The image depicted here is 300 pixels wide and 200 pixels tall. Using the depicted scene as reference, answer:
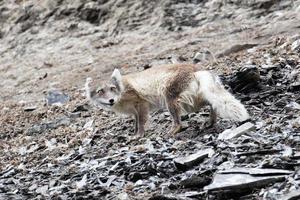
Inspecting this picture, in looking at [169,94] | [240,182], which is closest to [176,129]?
[169,94]

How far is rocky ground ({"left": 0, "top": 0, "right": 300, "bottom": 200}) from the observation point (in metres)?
6.95

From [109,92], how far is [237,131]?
116 inches

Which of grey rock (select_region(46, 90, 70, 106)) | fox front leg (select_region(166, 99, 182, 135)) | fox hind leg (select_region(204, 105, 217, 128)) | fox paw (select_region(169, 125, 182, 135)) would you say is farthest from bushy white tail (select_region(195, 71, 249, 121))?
grey rock (select_region(46, 90, 70, 106))

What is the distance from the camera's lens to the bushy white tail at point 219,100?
8.47m

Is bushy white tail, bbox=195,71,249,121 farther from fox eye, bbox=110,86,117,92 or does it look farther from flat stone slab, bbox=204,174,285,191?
flat stone slab, bbox=204,174,285,191

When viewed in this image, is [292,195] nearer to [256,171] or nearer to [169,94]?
[256,171]

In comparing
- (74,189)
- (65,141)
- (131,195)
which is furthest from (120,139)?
(131,195)

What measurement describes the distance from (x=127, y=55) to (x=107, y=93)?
670 centimetres

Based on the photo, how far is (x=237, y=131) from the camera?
8094 millimetres

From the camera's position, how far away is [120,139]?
9.95 metres

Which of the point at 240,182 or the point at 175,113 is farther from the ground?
the point at 240,182

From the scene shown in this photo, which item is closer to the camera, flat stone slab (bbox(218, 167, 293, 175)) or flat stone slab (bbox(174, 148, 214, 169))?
flat stone slab (bbox(218, 167, 293, 175))

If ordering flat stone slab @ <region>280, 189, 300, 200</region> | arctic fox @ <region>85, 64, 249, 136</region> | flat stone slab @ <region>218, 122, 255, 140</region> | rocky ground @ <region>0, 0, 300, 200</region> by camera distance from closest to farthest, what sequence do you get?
1. flat stone slab @ <region>280, 189, 300, 200</region>
2. rocky ground @ <region>0, 0, 300, 200</region>
3. flat stone slab @ <region>218, 122, 255, 140</region>
4. arctic fox @ <region>85, 64, 249, 136</region>

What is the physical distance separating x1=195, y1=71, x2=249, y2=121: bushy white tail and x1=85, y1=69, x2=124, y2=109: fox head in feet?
5.37
